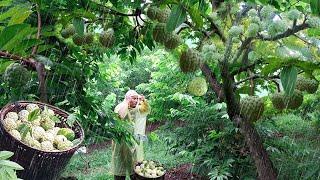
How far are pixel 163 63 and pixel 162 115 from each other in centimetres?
78

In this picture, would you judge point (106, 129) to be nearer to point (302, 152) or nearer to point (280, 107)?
point (280, 107)

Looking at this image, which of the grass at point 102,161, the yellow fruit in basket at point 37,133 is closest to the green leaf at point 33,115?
the yellow fruit in basket at point 37,133

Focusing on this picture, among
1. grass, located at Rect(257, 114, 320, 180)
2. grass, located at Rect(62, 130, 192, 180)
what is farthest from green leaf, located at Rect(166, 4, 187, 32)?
grass, located at Rect(62, 130, 192, 180)

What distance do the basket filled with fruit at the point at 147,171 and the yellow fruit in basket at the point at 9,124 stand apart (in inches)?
121

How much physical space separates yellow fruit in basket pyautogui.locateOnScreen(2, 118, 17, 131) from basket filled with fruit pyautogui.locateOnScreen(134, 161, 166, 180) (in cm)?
306

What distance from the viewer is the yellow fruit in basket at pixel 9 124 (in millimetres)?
1229

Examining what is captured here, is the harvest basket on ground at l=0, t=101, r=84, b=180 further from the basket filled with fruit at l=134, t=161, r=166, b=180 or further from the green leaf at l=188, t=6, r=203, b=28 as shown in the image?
the basket filled with fruit at l=134, t=161, r=166, b=180

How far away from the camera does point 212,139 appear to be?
427 cm

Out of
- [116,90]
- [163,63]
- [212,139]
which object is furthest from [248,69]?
[116,90]

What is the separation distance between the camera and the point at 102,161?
601 centimetres

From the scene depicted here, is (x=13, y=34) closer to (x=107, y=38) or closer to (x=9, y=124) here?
(x=9, y=124)

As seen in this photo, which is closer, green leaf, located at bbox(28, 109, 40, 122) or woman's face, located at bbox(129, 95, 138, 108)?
green leaf, located at bbox(28, 109, 40, 122)

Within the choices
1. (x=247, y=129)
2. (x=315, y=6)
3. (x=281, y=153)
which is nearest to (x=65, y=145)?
(x=315, y=6)

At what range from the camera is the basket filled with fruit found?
4297 millimetres
